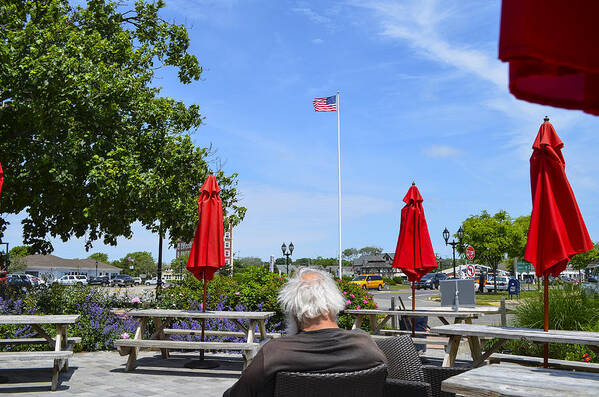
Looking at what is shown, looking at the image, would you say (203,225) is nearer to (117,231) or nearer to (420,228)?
(420,228)

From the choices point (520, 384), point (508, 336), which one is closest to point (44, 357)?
point (508, 336)

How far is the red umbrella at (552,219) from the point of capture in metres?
5.27

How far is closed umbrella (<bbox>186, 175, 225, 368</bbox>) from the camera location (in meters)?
8.32

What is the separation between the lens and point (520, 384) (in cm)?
338

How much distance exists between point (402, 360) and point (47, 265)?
382 feet

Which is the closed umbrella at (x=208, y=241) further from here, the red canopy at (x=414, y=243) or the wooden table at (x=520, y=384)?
the wooden table at (x=520, y=384)

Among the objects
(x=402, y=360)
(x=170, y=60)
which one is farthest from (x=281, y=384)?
(x=170, y=60)

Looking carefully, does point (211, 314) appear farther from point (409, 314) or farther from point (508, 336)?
point (508, 336)

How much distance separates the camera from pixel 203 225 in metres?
8.45

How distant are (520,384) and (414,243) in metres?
5.88

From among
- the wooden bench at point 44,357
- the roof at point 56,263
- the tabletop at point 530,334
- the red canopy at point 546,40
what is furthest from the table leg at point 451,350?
the roof at point 56,263

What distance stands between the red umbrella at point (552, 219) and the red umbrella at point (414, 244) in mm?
3580

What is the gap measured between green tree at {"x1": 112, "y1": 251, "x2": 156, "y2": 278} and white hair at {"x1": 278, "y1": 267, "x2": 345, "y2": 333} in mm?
114260

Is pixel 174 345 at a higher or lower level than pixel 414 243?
lower
